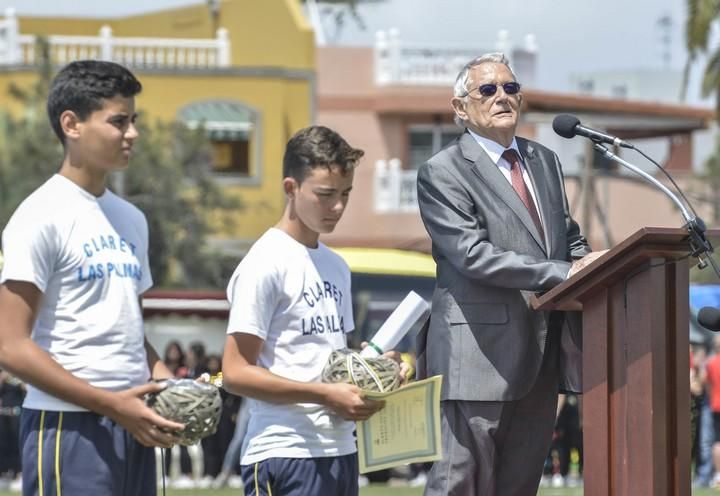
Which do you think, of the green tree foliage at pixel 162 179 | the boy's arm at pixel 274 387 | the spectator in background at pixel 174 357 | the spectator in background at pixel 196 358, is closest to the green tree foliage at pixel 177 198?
the green tree foliage at pixel 162 179

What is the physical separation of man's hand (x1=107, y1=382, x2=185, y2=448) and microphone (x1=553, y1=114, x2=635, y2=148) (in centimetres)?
216

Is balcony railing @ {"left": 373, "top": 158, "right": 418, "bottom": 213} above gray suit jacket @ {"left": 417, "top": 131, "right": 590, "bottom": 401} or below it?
above

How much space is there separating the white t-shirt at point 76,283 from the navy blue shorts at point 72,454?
5 cm

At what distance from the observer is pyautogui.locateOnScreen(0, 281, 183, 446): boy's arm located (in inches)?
191

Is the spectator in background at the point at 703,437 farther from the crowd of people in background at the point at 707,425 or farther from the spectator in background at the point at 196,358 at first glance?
the spectator in background at the point at 196,358

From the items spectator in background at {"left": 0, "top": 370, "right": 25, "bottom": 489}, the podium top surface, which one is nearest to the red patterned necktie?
the podium top surface

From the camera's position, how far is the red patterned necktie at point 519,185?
249 inches

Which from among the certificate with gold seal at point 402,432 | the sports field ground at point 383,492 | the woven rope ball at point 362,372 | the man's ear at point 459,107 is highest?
the man's ear at point 459,107

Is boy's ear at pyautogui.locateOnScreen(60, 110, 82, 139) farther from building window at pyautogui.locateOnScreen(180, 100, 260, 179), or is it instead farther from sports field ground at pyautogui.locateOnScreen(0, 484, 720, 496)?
building window at pyautogui.locateOnScreen(180, 100, 260, 179)

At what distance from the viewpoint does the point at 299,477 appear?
561 centimetres

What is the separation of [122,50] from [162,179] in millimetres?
6308

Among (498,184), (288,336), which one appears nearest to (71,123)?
(288,336)

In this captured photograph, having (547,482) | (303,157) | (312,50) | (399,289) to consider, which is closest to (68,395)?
(303,157)

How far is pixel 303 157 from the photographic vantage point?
5.81 metres
